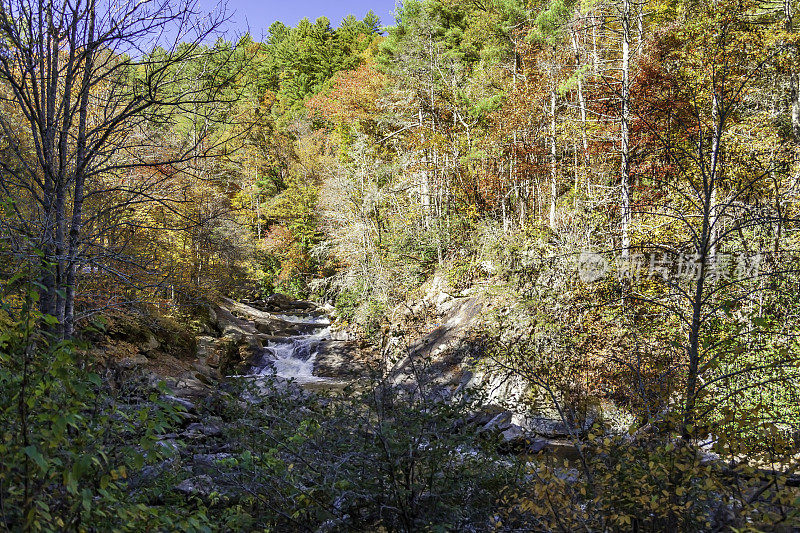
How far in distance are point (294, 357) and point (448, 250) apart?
249 inches

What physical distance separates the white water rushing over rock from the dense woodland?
A: 6.35ft

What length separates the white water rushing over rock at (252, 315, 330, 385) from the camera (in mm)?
14016

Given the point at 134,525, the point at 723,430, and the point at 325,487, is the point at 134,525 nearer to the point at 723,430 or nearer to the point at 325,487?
the point at 325,487

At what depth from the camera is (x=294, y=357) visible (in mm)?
15508

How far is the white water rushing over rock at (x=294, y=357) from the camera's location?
14.0 m

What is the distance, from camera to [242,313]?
18.4 m

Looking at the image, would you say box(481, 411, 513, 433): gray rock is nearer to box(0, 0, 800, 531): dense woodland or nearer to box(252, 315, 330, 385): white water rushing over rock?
box(0, 0, 800, 531): dense woodland

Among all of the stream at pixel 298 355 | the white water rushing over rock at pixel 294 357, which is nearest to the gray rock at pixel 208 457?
the stream at pixel 298 355

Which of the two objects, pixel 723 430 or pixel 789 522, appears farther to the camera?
pixel 723 430

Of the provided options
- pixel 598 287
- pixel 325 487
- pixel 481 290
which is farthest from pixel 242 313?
pixel 325 487

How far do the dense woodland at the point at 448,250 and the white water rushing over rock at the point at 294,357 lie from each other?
194 cm

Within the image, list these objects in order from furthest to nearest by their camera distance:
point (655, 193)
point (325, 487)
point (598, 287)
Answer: point (655, 193) → point (598, 287) → point (325, 487)

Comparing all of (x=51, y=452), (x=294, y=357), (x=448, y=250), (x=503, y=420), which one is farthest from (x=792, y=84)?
(x=51, y=452)

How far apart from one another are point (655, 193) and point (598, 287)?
4.47 meters
